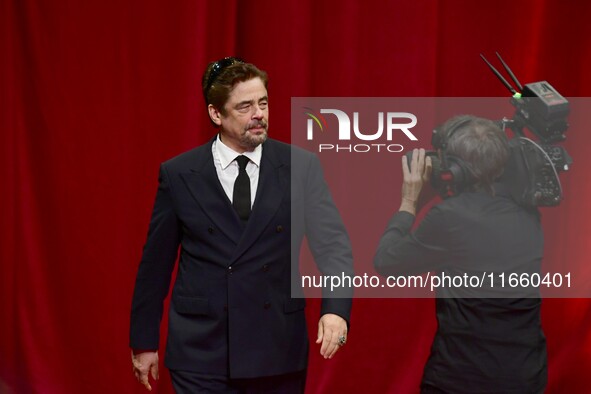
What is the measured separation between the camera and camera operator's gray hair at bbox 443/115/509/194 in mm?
2260

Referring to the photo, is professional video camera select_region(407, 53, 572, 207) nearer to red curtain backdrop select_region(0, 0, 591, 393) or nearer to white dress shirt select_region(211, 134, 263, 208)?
white dress shirt select_region(211, 134, 263, 208)

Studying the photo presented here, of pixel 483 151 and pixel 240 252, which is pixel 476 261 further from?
pixel 240 252

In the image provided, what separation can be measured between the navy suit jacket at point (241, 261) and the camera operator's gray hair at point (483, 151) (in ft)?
1.16

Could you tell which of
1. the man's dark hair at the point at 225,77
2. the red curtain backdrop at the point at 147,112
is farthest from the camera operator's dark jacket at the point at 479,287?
the red curtain backdrop at the point at 147,112

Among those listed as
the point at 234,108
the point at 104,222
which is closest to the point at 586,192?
the point at 234,108

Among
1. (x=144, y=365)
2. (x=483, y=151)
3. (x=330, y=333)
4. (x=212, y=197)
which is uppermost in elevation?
(x=483, y=151)

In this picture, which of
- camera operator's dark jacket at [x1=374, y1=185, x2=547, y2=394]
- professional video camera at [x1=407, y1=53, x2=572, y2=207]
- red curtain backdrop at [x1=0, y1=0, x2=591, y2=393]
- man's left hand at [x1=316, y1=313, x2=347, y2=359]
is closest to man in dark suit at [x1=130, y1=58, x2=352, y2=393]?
man's left hand at [x1=316, y1=313, x2=347, y2=359]

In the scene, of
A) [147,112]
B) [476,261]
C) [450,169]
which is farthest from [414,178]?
[147,112]

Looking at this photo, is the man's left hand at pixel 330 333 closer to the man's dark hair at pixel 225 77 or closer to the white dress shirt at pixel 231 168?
the white dress shirt at pixel 231 168

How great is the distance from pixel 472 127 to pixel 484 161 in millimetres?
94

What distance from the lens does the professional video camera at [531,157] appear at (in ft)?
7.52

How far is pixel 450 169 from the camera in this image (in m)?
2.29

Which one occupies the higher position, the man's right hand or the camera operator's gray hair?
Result: the camera operator's gray hair

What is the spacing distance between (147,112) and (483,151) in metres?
1.42
